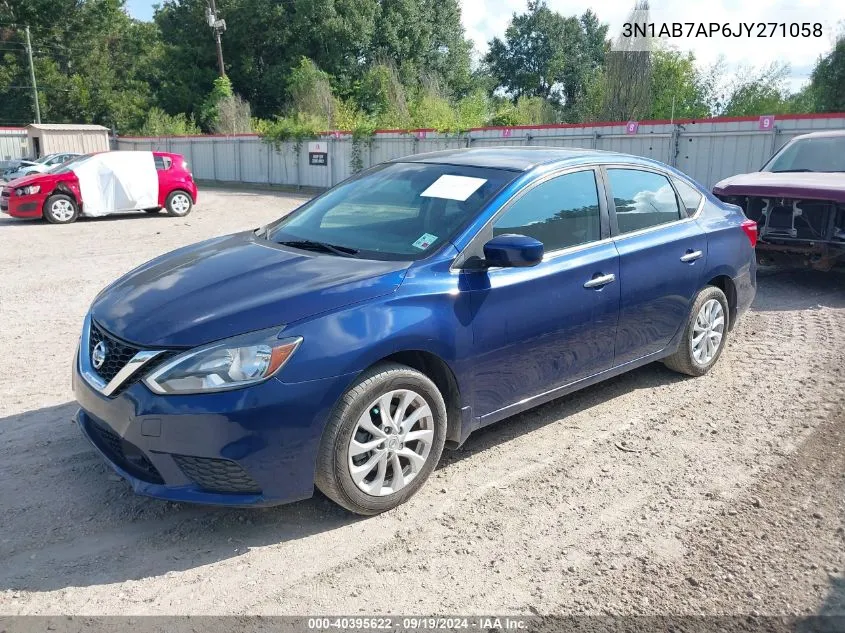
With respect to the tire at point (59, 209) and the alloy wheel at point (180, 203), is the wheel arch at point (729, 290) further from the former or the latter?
the tire at point (59, 209)

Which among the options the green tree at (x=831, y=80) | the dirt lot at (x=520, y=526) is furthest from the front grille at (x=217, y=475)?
the green tree at (x=831, y=80)

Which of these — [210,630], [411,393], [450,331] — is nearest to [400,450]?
[411,393]

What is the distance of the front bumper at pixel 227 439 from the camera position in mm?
3145

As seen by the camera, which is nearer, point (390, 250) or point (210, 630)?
point (210, 630)

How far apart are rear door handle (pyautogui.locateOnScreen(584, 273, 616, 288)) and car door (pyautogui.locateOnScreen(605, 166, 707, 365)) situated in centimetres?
11

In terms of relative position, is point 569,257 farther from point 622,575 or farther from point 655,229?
point 622,575

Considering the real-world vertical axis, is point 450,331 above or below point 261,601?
above

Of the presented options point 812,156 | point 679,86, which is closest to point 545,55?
point 679,86

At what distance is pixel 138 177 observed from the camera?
56.0 feet

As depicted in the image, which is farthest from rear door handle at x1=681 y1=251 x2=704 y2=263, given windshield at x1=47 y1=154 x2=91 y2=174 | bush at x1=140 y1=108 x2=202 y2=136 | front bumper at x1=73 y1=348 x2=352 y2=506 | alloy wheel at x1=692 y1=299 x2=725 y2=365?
bush at x1=140 y1=108 x2=202 y2=136

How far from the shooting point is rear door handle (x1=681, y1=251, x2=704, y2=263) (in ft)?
16.9

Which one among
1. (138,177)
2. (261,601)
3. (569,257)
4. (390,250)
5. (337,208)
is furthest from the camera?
(138,177)

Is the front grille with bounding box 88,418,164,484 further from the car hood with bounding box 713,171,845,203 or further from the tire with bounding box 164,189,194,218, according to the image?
the tire with bounding box 164,189,194,218

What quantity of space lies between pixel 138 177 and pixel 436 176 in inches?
Result: 566
